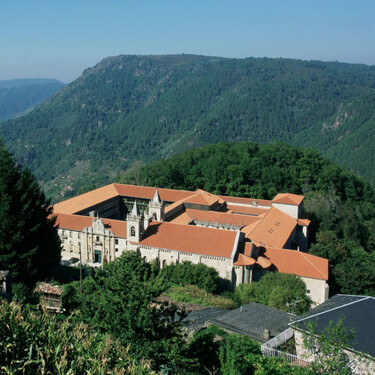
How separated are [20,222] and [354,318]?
2496 cm

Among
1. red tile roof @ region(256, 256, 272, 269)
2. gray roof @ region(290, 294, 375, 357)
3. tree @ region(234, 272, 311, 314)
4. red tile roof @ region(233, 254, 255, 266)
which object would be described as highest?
gray roof @ region(290, 294, 375, 357)

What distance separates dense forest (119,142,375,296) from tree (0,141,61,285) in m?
44.2

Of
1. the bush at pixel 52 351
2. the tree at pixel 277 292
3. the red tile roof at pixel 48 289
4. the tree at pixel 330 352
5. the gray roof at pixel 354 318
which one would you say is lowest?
the tree at pixel 277 292

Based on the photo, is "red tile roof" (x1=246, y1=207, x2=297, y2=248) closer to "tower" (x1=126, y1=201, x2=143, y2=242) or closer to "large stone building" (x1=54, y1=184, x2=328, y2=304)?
"large stone building" (x1=54, y1=184, x2=328, y2=304)

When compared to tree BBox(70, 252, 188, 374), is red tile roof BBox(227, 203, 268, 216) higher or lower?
lower

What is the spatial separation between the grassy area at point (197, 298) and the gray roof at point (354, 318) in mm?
11957

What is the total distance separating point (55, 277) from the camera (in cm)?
3916

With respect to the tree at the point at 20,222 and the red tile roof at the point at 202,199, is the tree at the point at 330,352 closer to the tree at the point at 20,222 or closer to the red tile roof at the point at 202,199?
the tree at the point at 20,222

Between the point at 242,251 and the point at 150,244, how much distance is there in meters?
10.3

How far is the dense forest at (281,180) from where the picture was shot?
232 feet

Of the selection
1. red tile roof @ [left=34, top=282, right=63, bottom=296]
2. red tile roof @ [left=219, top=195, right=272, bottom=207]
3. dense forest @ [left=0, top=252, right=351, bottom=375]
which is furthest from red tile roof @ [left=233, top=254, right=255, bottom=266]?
red tile roof @ [left=219, top=195, right=272, bottom=207]

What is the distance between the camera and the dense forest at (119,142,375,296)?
232 ft

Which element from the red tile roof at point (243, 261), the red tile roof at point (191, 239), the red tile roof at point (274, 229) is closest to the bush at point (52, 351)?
the red tile roof at point (243, 261)

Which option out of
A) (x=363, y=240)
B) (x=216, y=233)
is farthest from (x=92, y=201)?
(x=363, y=240)
